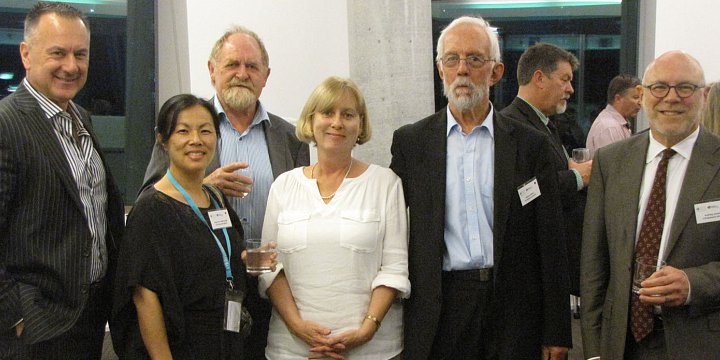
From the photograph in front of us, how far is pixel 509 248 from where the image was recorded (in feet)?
8.68

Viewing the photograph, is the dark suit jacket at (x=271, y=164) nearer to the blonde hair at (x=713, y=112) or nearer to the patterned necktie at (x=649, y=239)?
the patterned necktie at (x=649, y=239)

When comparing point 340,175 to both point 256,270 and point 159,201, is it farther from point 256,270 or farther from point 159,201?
point 159,201

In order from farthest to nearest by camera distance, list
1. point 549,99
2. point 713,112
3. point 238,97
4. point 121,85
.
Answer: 1. point 121,85
2. point 549,99
3. point 713,112
4. point 238,97

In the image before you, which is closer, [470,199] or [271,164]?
[470,199]

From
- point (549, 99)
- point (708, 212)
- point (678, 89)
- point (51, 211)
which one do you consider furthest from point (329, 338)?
point (549, 99)

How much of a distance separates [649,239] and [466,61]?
3.06 ft

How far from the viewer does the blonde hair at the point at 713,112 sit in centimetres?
335

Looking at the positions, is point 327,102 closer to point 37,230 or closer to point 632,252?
point 37,230

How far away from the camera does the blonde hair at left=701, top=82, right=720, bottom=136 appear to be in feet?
11.0

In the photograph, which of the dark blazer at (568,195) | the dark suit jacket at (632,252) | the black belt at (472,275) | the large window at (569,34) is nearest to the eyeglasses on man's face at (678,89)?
the dark suit jacket at (632,252)

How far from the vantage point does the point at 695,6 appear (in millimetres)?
5809

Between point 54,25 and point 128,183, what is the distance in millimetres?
3492

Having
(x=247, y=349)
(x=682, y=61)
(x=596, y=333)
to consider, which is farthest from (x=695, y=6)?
(x=247, y=349)

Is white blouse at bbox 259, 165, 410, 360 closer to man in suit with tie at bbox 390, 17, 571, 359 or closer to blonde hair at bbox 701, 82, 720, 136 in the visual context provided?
man in suit with tie at bbox 390, 17, 571, 359
